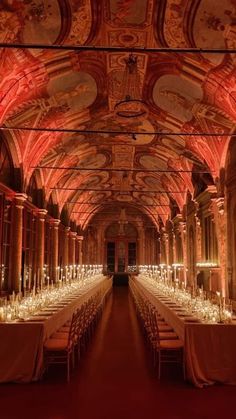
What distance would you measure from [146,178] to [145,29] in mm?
16945

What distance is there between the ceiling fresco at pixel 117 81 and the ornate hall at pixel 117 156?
4 centimetres

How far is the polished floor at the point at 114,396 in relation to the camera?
5.65 meters

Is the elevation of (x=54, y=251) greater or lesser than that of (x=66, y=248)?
lesser

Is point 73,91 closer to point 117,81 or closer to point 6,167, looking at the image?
point 117,81

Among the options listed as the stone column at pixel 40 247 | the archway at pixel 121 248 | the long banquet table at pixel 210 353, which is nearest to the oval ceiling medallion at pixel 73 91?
the stone column at pixel 40 247

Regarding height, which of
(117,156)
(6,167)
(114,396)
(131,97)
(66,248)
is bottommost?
(114,396)

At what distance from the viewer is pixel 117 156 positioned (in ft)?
69.8

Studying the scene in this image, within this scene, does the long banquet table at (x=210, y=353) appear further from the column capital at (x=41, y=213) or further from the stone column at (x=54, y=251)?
the stone column at (x=54, y=251)

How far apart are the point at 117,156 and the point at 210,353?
1524 cm

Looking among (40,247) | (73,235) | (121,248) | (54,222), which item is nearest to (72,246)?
(73,235)

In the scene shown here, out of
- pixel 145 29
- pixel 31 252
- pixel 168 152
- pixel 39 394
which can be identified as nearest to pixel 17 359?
pixel 39 394

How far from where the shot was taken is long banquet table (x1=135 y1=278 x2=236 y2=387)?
6945 millimetres

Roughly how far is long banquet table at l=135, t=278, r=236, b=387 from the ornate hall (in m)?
0.02

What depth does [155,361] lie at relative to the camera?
28.1 feet
